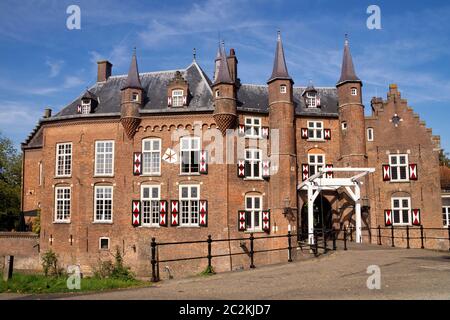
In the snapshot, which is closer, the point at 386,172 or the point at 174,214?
the point at 174,214

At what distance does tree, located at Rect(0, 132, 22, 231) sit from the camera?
33.9 meters

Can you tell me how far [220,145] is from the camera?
23.1 m

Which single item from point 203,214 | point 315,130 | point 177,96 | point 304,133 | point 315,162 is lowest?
point 203,214

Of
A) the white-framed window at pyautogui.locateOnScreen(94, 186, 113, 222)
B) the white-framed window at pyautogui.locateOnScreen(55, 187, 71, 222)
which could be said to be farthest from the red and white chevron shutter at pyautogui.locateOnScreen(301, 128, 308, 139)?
the white-framed window at pyautogui.locateOnScreen(55, 187, 71, 222)

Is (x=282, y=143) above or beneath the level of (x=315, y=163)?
above

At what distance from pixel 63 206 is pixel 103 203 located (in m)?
2.76

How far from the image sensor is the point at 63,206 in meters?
24.4

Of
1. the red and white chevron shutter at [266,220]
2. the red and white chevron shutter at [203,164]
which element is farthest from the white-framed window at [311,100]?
the red and white chevron shutter at [203,164]

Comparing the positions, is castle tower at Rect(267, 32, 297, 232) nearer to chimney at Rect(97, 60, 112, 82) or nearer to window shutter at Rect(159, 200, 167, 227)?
window shutter at Rect(159, 200, 167, 227)

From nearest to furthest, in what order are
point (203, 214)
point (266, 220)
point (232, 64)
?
point (203, 214) < point (266, 220) < point (232, 64)

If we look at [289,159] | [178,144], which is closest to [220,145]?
[178,144]

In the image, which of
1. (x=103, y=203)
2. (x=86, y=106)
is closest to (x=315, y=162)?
(x=103, y=203)

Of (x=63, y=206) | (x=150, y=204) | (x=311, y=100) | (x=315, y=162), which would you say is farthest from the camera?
(x=311, y=100)

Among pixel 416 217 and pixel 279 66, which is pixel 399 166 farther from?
pixel 279 66
